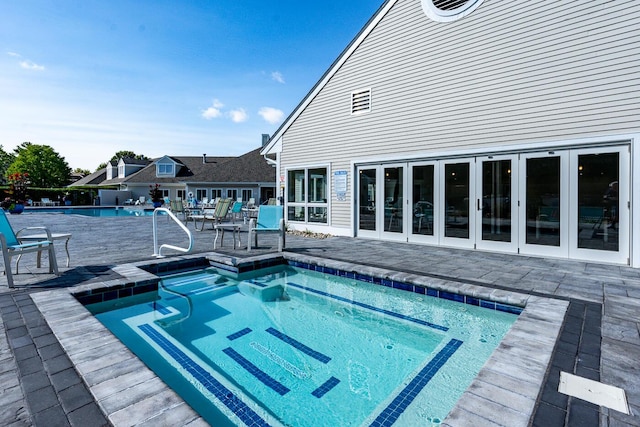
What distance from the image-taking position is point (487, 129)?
7.77 meters

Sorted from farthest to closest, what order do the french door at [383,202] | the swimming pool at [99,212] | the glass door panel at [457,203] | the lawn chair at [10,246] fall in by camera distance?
the swimming pool at [99,212] < the french door at [383,202] < the glass door panel at [457,203] < the lawn chair at [10,246]

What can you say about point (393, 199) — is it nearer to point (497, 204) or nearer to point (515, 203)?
point (497, 204)

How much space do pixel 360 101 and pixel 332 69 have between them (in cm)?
168

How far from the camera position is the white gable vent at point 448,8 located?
26.6ft

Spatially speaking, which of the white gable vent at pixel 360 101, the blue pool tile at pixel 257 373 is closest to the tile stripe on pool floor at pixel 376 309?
the blue pool tile at pixel 257 373

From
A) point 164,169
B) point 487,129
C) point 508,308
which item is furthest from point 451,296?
point 164,169

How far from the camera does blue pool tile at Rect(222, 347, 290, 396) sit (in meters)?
2.89

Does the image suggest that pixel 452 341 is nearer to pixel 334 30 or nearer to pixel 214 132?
pixel 334 30

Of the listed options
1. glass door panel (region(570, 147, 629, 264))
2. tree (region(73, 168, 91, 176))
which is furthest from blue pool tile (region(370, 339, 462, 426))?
tree (region(73, 168, 91, 176))

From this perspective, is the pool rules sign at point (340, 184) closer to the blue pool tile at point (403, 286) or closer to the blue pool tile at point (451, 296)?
the blue pool tile at point (403, 286)

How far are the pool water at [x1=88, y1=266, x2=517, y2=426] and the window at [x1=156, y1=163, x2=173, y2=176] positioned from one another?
3285 cm

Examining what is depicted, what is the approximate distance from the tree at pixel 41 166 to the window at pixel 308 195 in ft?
203

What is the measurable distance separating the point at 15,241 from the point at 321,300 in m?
4.69

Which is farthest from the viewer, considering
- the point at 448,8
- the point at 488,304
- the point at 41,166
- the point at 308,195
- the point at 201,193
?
the point at 41,166
